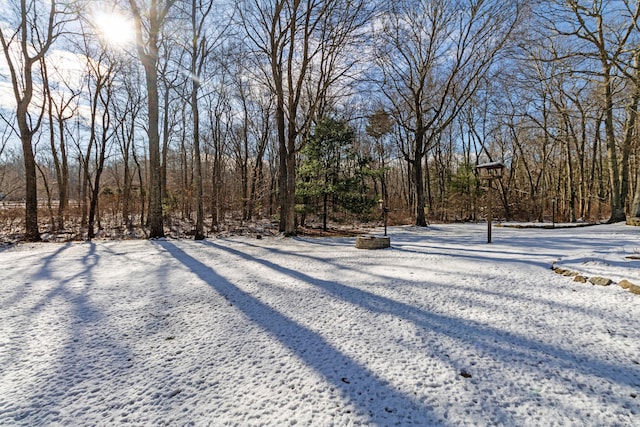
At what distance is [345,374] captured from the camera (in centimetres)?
189

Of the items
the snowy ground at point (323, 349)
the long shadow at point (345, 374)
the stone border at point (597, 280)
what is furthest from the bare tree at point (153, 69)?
the stone border at point (597, 280)

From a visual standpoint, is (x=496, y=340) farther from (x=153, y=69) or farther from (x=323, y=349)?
(x=153, y=69)

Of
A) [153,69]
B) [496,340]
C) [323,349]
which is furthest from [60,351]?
[153,69]

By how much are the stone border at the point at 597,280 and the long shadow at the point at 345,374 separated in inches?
128

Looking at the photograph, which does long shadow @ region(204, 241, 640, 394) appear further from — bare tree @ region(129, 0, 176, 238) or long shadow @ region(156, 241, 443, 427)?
bare tree @ region(129, 0, 176, 238)

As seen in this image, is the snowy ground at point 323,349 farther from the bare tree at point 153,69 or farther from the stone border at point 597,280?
the bare tree at point 153,69

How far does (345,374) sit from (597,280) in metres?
3.59

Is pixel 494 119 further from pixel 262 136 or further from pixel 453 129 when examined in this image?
pixel 262 136

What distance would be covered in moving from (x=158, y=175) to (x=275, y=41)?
5743 millimetres

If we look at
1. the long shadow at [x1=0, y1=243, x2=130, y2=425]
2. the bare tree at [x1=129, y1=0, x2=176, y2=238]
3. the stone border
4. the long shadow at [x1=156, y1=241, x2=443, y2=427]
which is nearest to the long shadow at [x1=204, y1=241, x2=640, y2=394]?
the long shadow at [x1=156, y1=241, x2=443, y2=427]

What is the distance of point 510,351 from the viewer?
2125 millimetres

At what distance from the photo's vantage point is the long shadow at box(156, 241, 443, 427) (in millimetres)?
1547

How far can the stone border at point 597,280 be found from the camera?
124 inches

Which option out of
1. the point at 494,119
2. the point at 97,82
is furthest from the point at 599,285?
the point at 494,119
